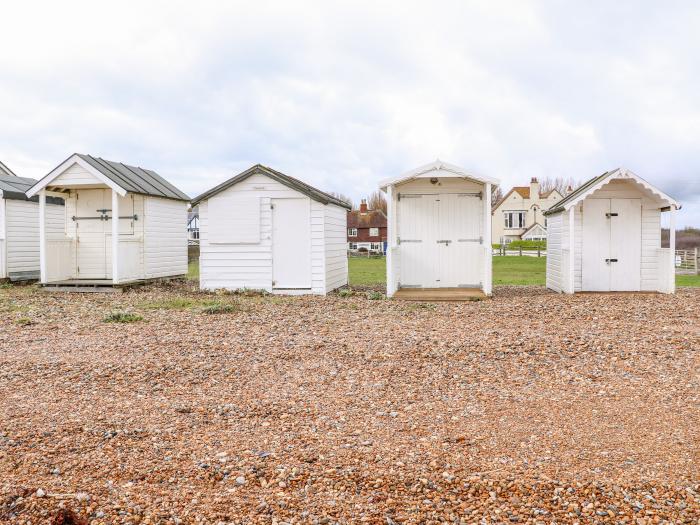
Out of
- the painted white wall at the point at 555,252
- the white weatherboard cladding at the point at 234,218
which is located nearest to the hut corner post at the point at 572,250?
the painted white wall at the point at 555,252

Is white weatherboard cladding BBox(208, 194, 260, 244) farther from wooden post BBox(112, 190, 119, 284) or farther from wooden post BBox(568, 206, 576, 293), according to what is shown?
wooden post BBox(568, 206, 576, 293)

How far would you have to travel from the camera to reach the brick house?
209 feet

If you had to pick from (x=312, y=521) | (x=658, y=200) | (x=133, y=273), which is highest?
(x=658, y=200)

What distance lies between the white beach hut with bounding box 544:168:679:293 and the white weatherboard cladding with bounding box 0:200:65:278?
14988mm

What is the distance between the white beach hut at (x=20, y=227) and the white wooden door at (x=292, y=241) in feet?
27.6

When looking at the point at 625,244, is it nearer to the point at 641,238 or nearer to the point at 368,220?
the point at 641,238

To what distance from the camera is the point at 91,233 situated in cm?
1683

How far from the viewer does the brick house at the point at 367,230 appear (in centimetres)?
6359

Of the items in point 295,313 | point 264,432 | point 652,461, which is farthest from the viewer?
point 295,313

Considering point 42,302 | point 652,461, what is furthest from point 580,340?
point 42,302

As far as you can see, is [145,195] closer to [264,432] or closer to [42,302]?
[42,302]

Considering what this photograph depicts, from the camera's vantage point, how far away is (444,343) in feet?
26.1

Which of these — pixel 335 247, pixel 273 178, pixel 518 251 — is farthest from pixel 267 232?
pixel 518 251

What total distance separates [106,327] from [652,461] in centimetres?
814
